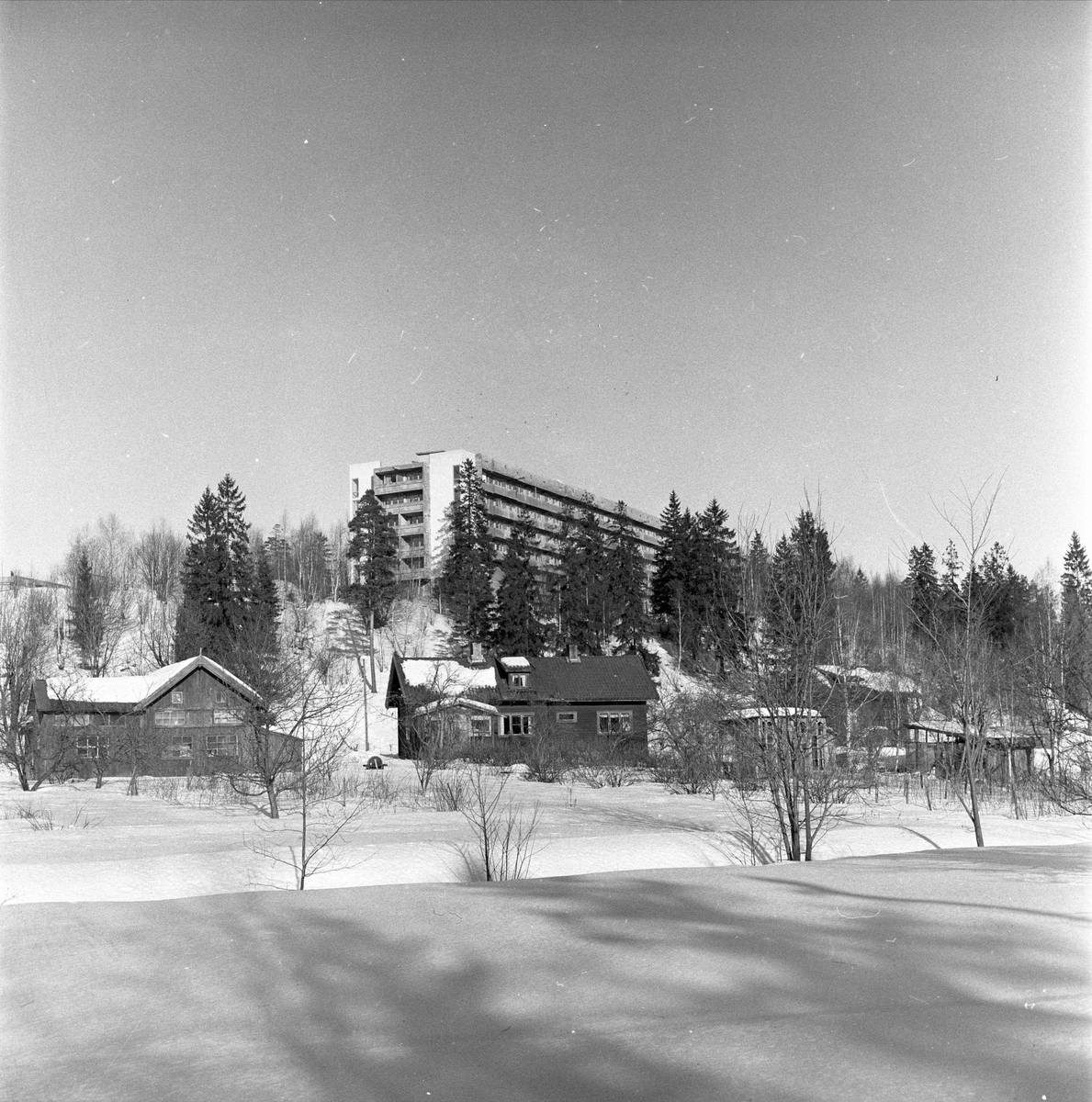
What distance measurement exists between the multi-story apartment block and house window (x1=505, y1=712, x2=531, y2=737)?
32.8 m

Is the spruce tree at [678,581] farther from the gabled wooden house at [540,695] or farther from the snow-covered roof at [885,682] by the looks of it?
the snow-covered roof at [885,682]

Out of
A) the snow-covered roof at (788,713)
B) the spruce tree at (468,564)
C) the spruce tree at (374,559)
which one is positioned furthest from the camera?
the spruce tree at (374,559)

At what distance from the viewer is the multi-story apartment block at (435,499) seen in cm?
8800

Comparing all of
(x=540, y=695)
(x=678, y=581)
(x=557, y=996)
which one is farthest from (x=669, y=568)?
(x=557, y=996)

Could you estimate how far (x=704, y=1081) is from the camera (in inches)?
156

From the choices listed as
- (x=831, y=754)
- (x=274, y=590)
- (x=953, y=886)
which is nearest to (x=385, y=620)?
(x=274, y=590)

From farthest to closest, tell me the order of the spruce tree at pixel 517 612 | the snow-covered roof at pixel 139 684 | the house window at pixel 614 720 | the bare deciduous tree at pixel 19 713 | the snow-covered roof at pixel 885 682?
1. the spruce tree at pixel 517 612
2. the house window at pixel 614 720
3. the snow-covered roof at pixel 139 684
4. the snow-covered roof at pixel 885 682
5. the bare deciduous tree at pixel 19 713

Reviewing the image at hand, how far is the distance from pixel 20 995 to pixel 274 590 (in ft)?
212

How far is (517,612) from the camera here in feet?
212

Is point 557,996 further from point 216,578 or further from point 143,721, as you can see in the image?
point 216,578

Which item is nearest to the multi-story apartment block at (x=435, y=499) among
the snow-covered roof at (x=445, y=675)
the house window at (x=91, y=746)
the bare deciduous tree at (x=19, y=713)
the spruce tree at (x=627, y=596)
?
the spruce tree at (x=627, y=596)

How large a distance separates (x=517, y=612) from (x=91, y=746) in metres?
31.1

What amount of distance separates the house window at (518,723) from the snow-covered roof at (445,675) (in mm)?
2096

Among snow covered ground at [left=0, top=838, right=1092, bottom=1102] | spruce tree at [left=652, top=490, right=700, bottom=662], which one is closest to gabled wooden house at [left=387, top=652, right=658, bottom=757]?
spruce tree at [left=652, top=490, right=700, bottom=662]
